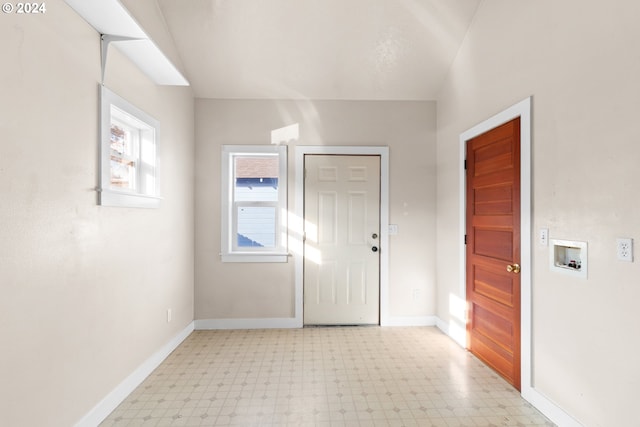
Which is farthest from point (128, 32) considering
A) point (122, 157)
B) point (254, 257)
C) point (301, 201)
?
point (254, 257)

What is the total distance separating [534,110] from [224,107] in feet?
9.74

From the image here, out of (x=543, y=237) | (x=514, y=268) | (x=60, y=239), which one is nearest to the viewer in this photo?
(x=60, y=239)

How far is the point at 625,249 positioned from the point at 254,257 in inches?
121

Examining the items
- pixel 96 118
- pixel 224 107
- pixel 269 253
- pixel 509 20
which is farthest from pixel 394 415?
pixel 224 107

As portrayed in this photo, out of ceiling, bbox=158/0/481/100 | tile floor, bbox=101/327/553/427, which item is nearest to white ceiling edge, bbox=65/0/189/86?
ceiling, bbox=158/0/481/100

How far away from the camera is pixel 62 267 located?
5.72ft

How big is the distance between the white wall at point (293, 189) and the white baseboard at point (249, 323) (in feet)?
0.15

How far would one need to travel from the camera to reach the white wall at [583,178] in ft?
5.27

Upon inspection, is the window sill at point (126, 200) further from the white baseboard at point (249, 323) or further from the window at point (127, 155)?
the white baseboard at point (249, 323)

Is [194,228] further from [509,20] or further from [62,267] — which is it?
[509,20]

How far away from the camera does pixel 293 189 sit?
147 inches

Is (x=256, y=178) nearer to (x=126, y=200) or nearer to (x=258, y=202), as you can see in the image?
(x=258, y=202)

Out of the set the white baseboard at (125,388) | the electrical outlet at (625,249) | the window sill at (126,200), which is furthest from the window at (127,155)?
the electrical outlet at (625,249)

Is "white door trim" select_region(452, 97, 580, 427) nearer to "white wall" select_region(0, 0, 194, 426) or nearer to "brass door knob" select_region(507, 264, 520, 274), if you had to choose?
"brass door knob" select_region(507, 264, 520, 274)
